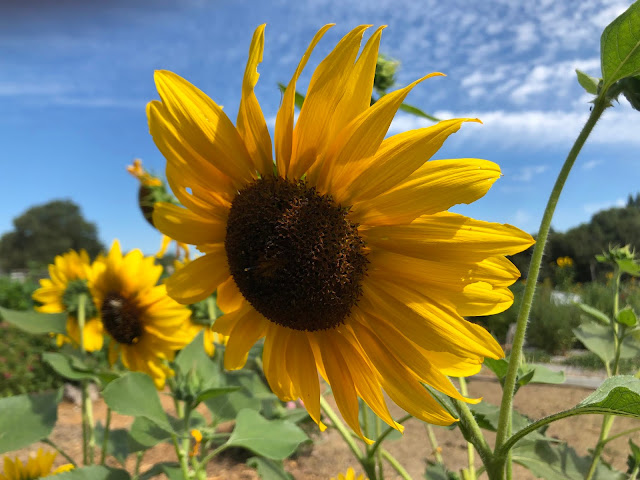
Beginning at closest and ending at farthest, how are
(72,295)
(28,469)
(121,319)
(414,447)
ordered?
(28,469), (121,319), (72,295), (414,447)

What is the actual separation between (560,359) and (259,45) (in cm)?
690

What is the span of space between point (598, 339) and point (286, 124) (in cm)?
116

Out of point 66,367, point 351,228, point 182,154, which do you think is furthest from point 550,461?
point 66,367

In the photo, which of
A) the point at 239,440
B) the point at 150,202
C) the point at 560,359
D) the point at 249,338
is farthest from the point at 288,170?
the point at 560,359

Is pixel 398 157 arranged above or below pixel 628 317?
above

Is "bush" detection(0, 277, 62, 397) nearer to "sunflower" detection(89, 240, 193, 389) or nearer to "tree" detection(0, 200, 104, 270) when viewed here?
"sunflower" detection(89, 240, 193, 389)

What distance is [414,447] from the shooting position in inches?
153

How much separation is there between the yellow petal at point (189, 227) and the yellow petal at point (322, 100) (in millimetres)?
213

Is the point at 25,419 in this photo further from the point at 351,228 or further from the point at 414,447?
the point at 414,447

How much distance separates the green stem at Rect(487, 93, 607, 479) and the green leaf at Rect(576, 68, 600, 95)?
2.6 inches

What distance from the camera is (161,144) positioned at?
2.48ft

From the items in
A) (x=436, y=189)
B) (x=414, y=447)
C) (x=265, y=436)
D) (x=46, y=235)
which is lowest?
(x=414, y=447)

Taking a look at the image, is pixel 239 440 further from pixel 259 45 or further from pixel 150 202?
pixel 150 202

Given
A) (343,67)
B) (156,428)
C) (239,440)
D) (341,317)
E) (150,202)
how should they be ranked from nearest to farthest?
(343,67)
(341,317)
(239,440)
(156,428)
(150,202)
